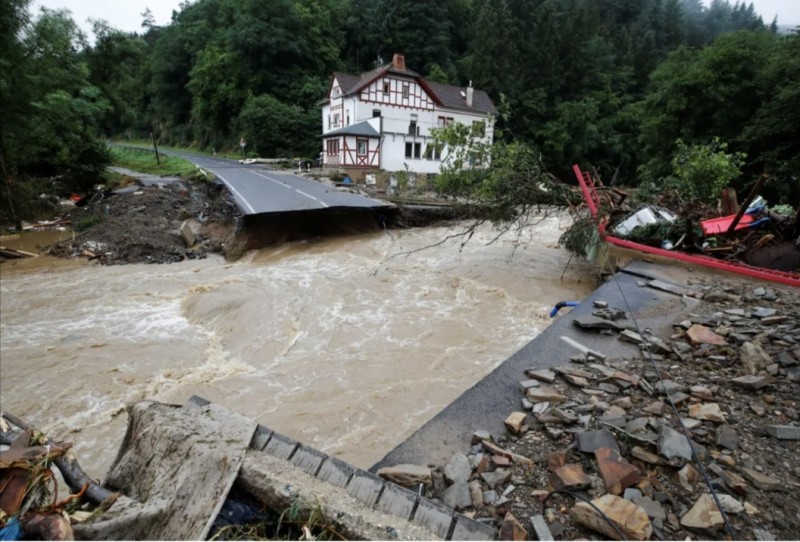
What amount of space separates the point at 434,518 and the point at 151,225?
17244 mm

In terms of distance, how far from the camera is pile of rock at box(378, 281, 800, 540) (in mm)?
2486

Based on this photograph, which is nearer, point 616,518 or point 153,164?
point 616,518

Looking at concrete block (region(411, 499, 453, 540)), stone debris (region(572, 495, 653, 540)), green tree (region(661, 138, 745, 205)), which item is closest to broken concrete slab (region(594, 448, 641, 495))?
stone debris (region(572, 495, 653, 540))

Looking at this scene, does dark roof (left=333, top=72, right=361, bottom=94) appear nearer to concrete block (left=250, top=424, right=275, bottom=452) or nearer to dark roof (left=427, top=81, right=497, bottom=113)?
dark roof (left=427, top=81, right=497, bottom=113)

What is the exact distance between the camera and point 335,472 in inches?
92.4

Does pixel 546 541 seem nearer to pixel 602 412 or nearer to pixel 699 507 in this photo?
pixel 699 507

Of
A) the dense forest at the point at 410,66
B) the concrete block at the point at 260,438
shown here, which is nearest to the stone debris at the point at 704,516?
the concrete block at the point at 260,438

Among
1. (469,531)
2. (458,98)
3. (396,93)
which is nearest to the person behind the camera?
(469,531)

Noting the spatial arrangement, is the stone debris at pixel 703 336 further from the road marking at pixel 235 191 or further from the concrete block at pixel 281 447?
the road marking at pixel 235 191

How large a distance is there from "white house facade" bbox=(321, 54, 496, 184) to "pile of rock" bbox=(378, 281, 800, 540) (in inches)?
988

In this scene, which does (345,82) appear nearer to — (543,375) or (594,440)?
(543,375)

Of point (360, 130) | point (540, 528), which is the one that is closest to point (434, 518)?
point (540, 528)

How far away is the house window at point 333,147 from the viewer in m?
30.2

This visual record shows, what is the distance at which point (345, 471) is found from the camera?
2350 millimetres
